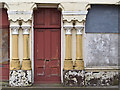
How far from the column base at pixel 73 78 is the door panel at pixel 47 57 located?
53 centimetres

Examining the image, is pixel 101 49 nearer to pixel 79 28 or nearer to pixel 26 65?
pixel 79 28

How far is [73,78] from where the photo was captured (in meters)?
7.36

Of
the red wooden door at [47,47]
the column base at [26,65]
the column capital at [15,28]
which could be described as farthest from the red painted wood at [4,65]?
the red wooden door at [47,47]

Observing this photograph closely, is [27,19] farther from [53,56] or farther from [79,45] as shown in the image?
[79,45]

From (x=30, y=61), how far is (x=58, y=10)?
8.02 feet

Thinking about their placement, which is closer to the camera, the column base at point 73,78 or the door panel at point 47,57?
the column base at point 73,78

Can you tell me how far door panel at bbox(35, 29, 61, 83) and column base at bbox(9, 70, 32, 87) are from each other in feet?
Answer: 1.76

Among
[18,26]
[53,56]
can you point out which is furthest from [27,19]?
[53,56]

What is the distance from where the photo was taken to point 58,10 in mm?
7777

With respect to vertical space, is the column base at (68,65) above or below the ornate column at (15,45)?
below

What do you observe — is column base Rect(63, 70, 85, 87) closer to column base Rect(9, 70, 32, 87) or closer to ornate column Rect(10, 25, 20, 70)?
column base Rect(9, 70, 32, 87)

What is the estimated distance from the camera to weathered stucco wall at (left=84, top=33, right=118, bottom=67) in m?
7.62

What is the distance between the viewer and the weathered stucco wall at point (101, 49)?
7617mm

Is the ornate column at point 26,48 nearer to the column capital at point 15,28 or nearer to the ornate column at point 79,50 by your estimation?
the column capital at point 15,28
